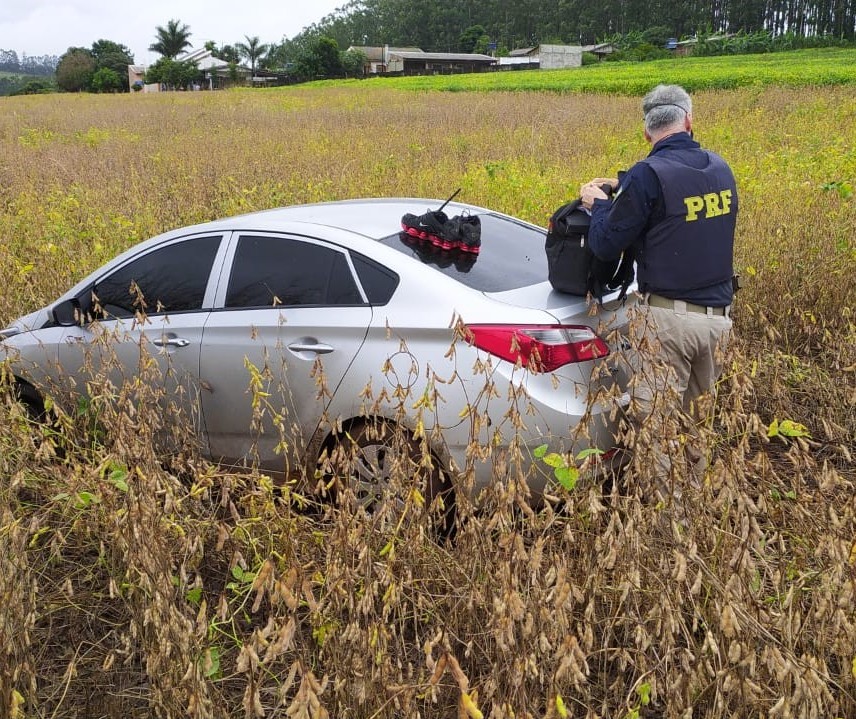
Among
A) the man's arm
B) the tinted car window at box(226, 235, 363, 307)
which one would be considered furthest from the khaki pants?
the tinted car window at box(226, 235, 363, 307)

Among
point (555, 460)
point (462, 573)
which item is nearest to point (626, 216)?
point (555, 460)

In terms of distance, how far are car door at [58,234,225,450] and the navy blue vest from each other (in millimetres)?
2379

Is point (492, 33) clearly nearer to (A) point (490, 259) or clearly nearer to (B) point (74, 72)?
(B) point (74, 72)

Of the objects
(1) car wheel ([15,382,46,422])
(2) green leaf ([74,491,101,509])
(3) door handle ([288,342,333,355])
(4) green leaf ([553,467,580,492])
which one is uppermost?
(3) door handle ([288,342,333,355])

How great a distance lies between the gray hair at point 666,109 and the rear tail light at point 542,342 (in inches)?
48.6

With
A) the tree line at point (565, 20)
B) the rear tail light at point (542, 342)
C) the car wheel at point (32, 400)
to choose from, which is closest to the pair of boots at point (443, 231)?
the rear tail light at point (542, 342)

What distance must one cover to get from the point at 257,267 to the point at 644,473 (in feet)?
8.39

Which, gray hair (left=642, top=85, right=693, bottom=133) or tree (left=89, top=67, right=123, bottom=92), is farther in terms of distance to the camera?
tree (left=89, top=67, right=123, bottom=92)

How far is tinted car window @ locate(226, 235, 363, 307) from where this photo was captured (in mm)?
3943

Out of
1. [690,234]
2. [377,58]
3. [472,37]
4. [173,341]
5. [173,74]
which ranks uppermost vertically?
[472,37]

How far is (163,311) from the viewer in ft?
15.0

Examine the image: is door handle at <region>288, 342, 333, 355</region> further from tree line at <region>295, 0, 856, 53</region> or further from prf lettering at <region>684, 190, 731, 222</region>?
tree line at <region>295, 0, 856, 53</region>

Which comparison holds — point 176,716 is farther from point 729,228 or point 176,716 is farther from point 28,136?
point 28,136

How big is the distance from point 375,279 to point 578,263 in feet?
3.16
